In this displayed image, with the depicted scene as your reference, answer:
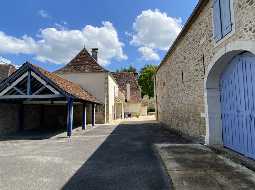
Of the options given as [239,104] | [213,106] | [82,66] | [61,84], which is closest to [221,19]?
[239,104]

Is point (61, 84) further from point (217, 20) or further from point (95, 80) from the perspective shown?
point (95, 80)

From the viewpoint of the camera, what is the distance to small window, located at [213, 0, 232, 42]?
6877mm

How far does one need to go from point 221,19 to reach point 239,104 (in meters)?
2.36

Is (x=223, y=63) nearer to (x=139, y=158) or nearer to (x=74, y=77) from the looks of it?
(x=139, y=158)

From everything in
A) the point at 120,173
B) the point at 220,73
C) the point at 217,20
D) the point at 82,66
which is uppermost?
the point at 82,66

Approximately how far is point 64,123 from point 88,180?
18.3 metres

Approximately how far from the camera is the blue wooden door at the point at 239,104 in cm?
644

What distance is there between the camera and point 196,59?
1020 cm

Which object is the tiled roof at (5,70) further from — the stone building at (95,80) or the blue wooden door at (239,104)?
the blue wooden door at (239,104)

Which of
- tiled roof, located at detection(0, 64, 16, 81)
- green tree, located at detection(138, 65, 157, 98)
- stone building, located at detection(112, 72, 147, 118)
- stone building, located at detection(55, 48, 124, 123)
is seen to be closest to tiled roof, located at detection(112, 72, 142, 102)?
stone building, located at detection(112, 72, 147, 118)

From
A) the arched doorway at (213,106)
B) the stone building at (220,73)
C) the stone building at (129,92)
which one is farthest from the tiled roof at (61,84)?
the stone building at (129,92)

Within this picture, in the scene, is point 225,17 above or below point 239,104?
above

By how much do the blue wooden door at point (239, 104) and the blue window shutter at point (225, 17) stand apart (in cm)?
77

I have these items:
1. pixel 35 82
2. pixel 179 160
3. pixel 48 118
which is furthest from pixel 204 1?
pixel 48 118
